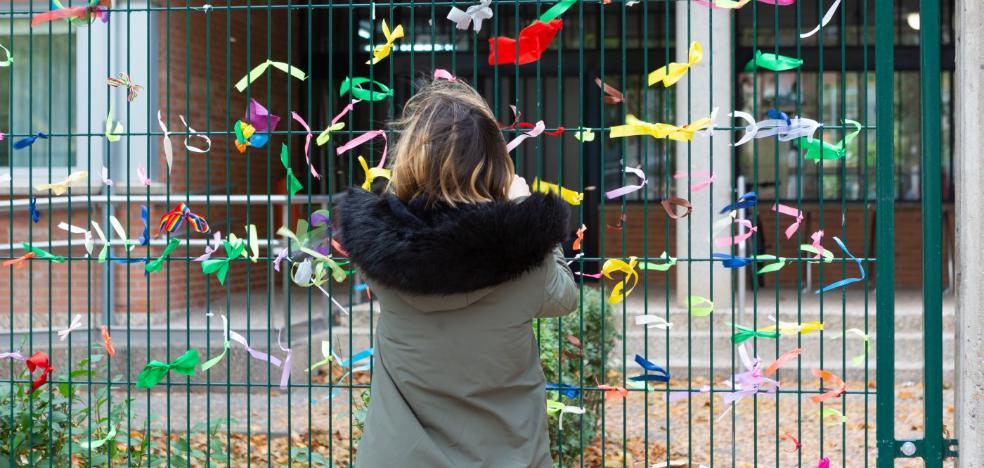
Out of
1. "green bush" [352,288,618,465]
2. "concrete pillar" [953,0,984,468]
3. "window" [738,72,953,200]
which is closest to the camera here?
"concrete pillar" [953,0,984,468]

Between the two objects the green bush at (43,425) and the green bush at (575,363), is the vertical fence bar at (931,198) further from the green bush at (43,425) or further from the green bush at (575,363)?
the green bush at (43,425)

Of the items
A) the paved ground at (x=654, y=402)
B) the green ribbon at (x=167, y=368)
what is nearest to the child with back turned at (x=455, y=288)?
the green ribbon at (x=167, y=368)

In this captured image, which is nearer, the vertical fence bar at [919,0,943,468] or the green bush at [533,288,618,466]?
the vertical fence bar at [919,0,943,468]

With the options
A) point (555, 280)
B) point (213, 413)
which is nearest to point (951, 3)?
point (213, 413)

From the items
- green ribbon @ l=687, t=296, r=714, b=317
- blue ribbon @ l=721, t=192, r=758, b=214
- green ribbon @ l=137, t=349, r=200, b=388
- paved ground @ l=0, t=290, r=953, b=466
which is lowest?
paved ground @ l=0, t=290, r=953, b=466

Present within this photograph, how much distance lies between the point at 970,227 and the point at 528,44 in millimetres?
1600

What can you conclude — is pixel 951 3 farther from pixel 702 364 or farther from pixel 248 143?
pixel 248 143

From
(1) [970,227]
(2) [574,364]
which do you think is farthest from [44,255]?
Result: (1) [970,227]

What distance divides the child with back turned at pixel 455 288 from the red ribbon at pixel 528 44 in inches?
50.0

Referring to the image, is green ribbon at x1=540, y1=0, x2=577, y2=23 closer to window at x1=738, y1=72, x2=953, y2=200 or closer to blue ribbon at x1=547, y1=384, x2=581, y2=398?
blue ribbon at x1=547, y1=384, x2=581, y2=398

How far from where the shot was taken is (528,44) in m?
4.23

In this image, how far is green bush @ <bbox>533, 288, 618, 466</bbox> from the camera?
5.19m

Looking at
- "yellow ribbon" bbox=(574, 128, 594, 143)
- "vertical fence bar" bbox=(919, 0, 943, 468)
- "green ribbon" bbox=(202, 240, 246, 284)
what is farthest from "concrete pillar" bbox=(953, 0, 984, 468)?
"green ribbon" bbox=(202, 240, 246, 284)

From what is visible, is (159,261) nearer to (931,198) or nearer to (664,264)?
(664,264)
